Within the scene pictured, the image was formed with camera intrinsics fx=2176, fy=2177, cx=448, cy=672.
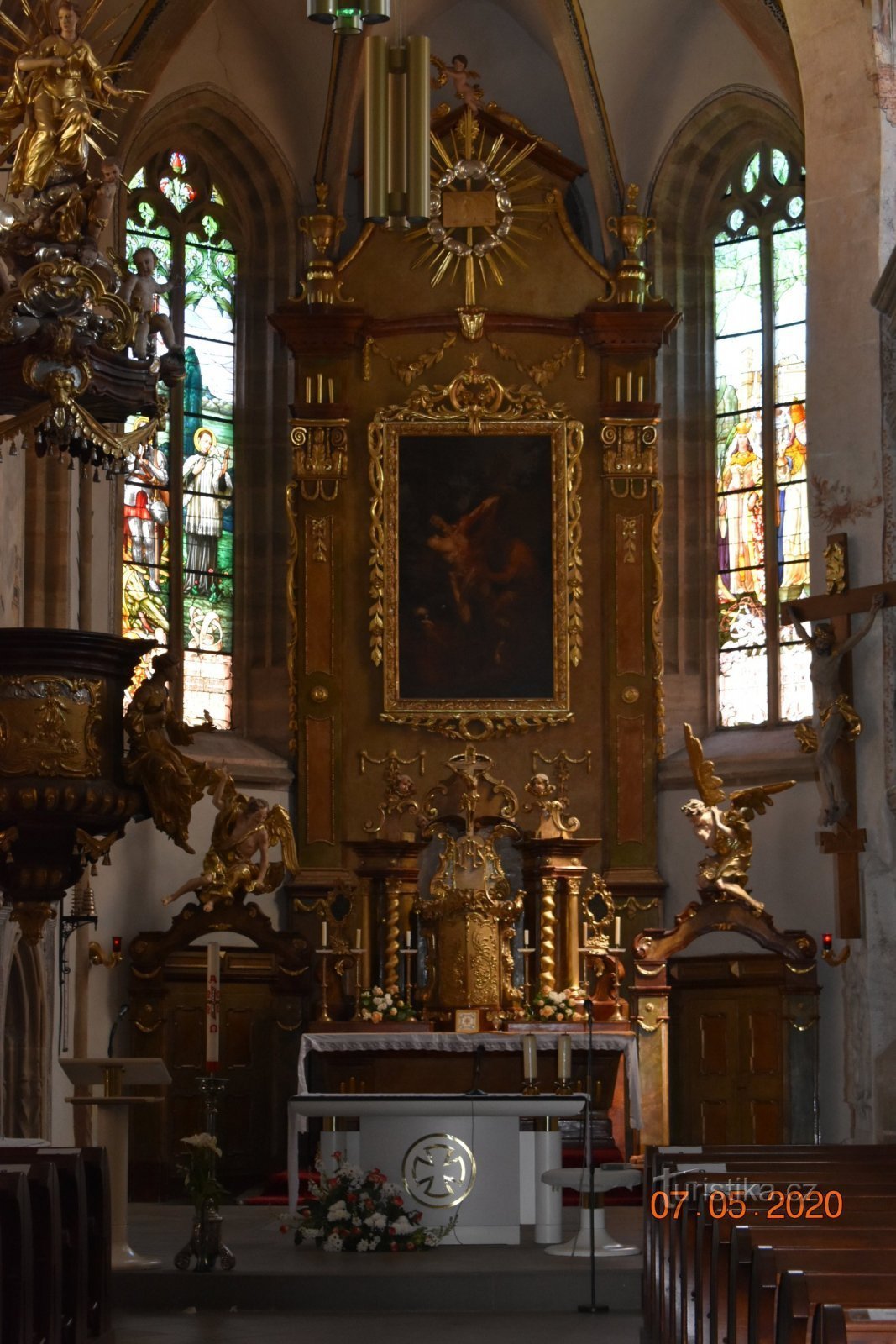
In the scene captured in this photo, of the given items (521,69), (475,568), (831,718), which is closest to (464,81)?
(521,69)

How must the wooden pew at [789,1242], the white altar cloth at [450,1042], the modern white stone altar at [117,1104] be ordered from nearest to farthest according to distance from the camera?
1. the wooden pew at [789,1242]
2. the modern white stone altar at [117,1104]
3. the white altar cloth at [450,1042]

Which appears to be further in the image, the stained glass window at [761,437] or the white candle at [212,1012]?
the stained glass window at [761,437]

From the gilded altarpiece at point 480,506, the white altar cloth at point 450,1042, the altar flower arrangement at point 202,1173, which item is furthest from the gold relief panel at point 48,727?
the gilded altarpiece at point 480,506

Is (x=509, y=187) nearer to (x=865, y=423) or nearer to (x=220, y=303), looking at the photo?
(x=220, y=303)

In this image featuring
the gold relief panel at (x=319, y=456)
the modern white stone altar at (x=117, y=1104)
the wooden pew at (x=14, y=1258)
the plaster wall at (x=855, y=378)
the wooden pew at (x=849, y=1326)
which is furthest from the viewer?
the gold relief panel at (x=319, y=456)

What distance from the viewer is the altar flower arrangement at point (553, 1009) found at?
1675 cm

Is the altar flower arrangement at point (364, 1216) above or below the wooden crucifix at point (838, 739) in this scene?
below

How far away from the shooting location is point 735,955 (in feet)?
57.3

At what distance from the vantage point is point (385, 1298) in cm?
1070

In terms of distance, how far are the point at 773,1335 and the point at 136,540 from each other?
1487 centimetres

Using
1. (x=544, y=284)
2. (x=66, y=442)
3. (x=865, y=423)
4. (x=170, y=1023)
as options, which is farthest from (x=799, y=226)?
(x=66, y=442)

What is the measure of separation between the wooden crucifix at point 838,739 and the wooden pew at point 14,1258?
8.72m

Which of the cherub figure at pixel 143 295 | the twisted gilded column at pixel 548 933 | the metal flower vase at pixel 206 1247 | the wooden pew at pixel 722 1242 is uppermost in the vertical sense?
the cherub figure at pixel 143 295
